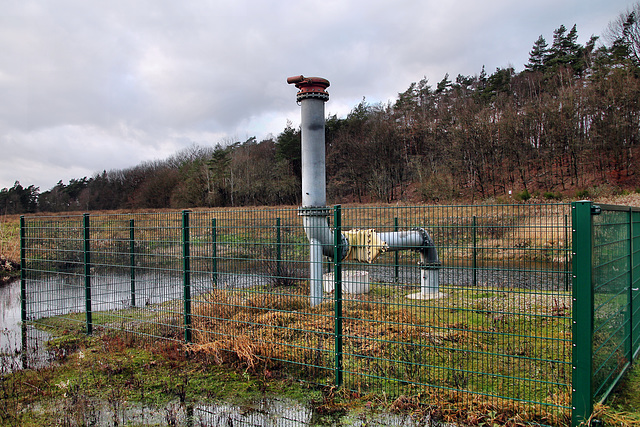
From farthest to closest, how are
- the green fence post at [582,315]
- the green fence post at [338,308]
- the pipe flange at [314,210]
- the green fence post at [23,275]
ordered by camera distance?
1. the green fence post at [23,275]
2. the pipe flange at [314,210]
3. the green fence post at [338,308]
4. the green fence post at [582,315]

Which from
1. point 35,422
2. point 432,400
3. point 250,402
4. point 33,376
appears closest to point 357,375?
point 432,400

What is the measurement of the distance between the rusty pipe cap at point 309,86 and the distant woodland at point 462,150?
24.7m

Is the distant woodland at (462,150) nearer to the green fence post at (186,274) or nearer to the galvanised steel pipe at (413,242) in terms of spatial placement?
the galvanised steel pipe at (413,242)

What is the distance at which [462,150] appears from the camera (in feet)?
121

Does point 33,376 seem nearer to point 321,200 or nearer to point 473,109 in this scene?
point 321,200

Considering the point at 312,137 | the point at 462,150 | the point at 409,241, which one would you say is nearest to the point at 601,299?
the point at 409,241

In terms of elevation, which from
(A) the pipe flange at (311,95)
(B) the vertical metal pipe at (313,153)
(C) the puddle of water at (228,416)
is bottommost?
(C) the puddle of water at (228,416)

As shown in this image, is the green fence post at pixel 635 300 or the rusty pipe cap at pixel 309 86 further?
the rusty pipe cap at pixel 309 86

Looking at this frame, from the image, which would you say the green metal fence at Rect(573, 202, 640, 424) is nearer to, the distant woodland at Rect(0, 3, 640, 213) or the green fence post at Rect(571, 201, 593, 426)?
the green fence post at Rect(571, 201, 593, 426)

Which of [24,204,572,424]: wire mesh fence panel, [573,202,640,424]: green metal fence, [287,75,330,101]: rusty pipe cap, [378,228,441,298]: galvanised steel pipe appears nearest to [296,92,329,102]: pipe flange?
[287,75,330,101]: rusty pipe cap

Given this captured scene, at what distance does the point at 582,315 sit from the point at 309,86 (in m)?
5.55

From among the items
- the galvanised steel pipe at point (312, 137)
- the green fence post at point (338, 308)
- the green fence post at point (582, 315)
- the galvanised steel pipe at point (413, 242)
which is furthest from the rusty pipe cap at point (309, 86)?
the green fence post at point (582, 315)

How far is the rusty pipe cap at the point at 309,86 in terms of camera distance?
7066 millimetres

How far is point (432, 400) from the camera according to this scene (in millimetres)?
3656
